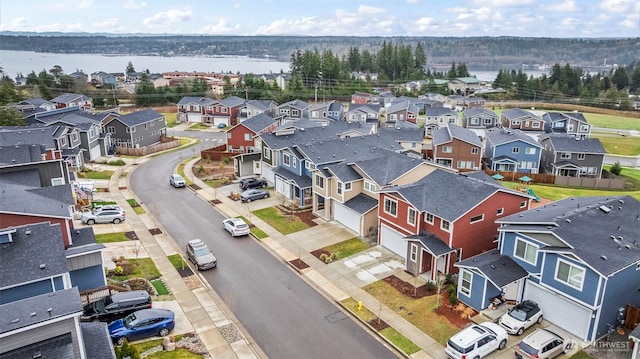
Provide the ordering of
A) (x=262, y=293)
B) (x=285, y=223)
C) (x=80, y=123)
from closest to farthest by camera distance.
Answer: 1. (x=262, y=293)
2. (x=285, y=223)
3. (x=80, y=123)

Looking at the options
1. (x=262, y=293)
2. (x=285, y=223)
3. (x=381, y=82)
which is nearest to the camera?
(x=262, y=293)

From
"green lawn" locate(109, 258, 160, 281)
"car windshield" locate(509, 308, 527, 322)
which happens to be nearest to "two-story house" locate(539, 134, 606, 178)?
"car windshield" locate(509, 308, 527, 322)

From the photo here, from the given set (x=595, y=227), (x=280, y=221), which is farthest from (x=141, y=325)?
(x=595, y=227)

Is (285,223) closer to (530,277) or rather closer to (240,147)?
(530,277)

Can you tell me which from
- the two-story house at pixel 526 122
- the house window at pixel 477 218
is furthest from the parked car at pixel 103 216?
the two-story house at pixel 526 122

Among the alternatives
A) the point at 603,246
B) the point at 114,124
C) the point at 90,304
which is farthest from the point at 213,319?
the point at 114,124

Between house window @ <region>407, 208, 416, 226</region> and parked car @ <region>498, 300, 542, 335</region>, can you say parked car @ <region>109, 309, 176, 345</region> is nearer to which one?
house window @ <region>407, 208, 416, 226</region>
